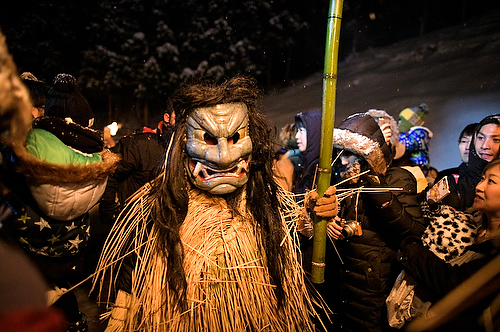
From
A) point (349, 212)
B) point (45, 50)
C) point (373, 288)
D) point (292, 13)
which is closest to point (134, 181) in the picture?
point (349, 212)

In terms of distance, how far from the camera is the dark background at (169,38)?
8.70 m

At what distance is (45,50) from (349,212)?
9.55 meters

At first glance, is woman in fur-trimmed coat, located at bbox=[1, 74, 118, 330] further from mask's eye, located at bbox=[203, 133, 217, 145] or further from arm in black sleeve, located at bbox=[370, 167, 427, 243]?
arm in black sleeve, located at bbox=[370, 167, 427, 243]

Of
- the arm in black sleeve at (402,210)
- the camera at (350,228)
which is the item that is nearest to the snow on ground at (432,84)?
the arm in black sleeve at (402,210)

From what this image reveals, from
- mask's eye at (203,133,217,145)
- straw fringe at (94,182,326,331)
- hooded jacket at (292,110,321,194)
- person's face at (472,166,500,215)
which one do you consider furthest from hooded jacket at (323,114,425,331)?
mask's eye at (203,133,217,145)

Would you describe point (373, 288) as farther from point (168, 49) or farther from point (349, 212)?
point (168, 49)

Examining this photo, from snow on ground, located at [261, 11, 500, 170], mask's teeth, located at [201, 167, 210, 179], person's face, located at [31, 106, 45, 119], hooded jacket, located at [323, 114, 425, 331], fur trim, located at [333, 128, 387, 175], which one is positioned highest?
snow on ground, located at [261, 11, 500, 170]

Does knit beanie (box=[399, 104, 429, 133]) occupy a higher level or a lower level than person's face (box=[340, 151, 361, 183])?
higher

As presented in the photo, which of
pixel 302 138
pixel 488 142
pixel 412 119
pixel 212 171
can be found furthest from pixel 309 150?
pixel 412 119

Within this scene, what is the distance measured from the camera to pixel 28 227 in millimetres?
1535

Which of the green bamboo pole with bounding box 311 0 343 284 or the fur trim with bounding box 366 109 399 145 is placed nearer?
the green bamboo pole with bounding box 311 0 343 284

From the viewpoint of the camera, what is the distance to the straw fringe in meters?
1.48

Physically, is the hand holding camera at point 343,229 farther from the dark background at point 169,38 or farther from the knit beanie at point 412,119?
the dark background at point 169,38

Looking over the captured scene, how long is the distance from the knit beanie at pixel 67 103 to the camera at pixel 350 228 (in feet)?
5.75
